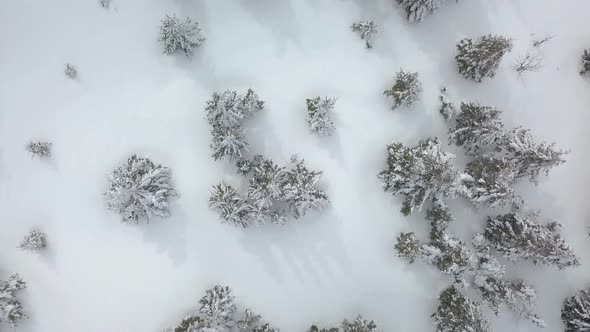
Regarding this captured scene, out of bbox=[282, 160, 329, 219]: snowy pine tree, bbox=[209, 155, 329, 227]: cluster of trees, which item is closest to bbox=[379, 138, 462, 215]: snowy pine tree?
bbox=[282, 160, 329, 219]: snowy pine tree

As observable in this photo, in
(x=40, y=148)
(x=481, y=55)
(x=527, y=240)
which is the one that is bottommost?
(x=527, y=240)

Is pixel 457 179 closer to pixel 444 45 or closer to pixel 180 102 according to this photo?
pixel 444 45

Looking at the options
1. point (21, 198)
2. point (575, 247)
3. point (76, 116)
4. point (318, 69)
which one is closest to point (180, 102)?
point (76, 116)

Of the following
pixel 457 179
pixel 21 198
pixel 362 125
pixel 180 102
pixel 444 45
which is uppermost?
pixel 444 45

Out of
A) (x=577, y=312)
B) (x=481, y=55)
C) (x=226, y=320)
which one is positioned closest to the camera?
(x=226, y=320)

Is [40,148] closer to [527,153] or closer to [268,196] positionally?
[268,196]

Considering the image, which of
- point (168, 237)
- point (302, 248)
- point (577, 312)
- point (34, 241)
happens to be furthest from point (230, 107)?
point (577, 312)
